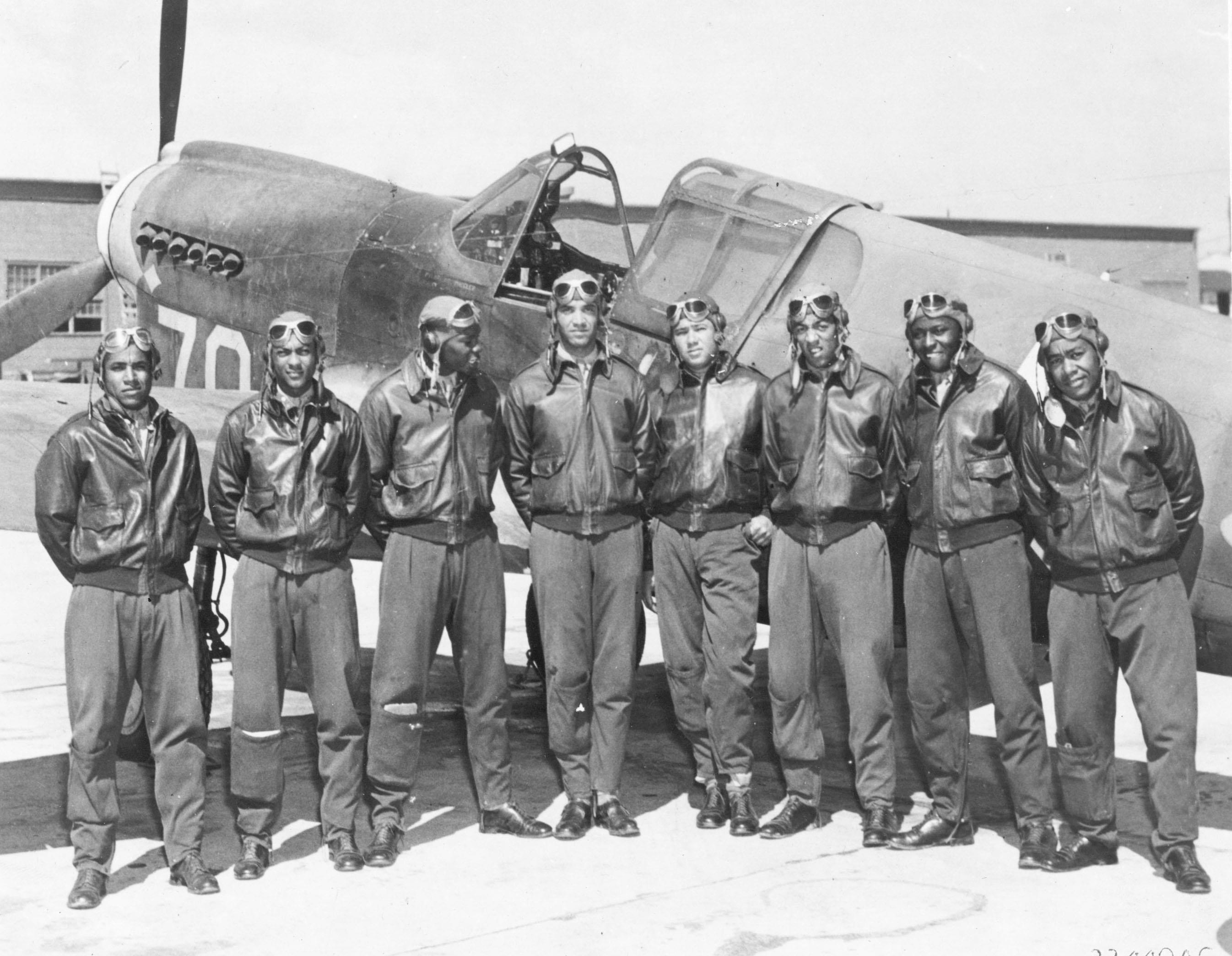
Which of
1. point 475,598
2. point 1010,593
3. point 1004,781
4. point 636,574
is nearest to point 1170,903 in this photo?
point 1010,593

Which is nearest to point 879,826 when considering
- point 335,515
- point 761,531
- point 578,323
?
point 761,531

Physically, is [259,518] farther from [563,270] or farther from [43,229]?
[43,229]

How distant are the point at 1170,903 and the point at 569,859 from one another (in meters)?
2.17

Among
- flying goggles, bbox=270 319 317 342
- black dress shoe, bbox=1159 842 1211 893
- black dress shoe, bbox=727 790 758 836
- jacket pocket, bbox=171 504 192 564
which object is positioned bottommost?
black dress shoe, bbox=727 790 758 836

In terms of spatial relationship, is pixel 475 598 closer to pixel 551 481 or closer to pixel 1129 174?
pixel 551 481

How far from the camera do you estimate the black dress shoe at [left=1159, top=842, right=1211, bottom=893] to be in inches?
192

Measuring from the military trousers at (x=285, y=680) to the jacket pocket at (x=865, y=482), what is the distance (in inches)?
79.9

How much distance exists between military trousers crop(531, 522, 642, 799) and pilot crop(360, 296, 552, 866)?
0.20 meters

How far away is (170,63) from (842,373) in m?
7.63

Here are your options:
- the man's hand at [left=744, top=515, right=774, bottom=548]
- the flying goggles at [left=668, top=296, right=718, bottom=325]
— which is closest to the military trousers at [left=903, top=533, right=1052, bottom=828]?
the man's hand at [left=744, top=515, right=774, bottom=548]

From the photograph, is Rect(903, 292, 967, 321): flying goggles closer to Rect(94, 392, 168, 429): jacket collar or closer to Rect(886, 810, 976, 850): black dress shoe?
Rect(886, 810, 976, 850): black dress shoe

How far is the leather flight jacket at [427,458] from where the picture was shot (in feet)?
18.1

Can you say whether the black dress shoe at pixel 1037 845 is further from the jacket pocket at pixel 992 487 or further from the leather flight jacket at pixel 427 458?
the leather flight jacket at pixel 427 458

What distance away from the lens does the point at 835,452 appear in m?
5.58
